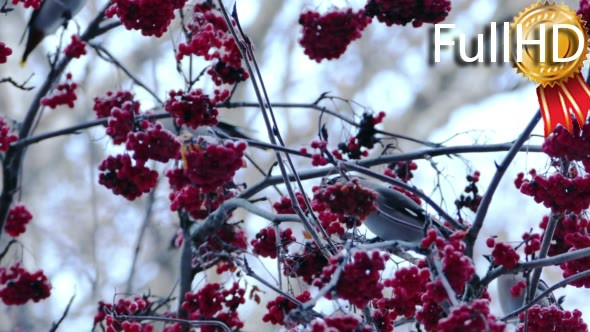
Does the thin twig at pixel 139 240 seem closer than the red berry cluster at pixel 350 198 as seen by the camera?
No

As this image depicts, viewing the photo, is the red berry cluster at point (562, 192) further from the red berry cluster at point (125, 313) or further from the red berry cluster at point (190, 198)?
the red berry cluster at point (125, 313)

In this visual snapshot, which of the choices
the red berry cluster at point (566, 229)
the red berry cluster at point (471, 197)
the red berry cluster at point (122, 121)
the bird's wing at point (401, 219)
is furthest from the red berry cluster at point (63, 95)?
the red berry cluster at point (566, 229)

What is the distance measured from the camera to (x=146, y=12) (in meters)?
1.92

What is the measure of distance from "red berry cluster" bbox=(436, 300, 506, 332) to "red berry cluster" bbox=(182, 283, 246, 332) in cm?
87

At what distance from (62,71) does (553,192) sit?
1.36 m

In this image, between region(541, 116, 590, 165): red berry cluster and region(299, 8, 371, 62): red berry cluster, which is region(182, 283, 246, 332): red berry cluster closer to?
region(299, 8, 371, 62): red berry cluster

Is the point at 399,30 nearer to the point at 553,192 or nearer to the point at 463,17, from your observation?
the point at 463,17

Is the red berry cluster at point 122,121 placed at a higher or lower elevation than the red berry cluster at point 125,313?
higher

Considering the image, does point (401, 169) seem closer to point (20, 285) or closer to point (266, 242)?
point (266, 242)

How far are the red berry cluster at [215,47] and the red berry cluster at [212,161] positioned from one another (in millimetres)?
580

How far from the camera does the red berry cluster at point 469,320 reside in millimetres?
1199

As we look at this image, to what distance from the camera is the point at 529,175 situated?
168 cm

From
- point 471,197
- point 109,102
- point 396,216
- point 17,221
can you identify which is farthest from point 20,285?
point 471,197

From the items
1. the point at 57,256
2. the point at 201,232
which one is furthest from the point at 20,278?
the point at 57,256
